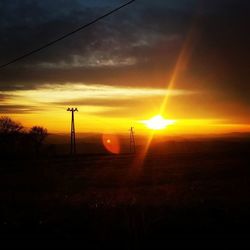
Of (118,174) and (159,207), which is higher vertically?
(118,174)

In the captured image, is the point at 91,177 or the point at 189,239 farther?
the point at 91,177

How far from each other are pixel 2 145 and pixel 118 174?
164ft

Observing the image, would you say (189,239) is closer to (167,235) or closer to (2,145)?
(167,235)

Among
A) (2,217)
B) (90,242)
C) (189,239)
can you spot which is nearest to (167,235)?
(189,239)

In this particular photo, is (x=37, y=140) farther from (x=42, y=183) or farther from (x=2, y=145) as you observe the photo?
(x=42, y=183)

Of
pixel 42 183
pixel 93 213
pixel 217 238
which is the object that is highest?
pixel 42 183

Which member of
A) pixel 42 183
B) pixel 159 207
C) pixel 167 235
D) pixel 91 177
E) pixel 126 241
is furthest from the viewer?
pixel 91 177

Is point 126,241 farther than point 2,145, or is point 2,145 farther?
point 2,145

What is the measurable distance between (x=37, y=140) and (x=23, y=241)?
274ft

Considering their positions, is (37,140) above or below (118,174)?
above

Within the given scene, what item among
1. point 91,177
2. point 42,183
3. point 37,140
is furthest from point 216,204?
point 37,140

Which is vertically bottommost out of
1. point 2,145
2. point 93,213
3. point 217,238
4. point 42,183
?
point 217,238

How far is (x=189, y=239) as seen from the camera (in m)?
9.55

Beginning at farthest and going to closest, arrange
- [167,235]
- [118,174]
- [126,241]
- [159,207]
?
[118,174] → [159,207] → [167,235] → [126,241]
